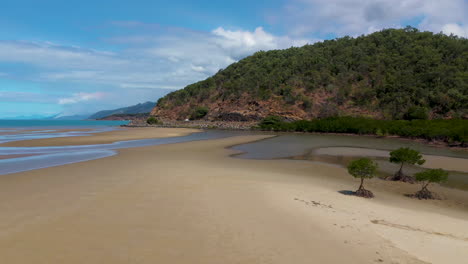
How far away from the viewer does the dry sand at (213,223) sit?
18.5ft

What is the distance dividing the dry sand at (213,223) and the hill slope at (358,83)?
57.4 m

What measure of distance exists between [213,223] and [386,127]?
159 ft

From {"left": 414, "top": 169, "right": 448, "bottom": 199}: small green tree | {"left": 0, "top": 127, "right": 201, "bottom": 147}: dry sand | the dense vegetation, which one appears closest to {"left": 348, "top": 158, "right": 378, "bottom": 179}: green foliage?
{"left": 414, "top": 169, "right": 448, "bottom": 199}: small green tree

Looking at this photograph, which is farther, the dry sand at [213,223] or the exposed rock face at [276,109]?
the exposed rock face at [276,109]

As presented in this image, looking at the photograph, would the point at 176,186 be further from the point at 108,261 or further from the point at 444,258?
the point at 444,258

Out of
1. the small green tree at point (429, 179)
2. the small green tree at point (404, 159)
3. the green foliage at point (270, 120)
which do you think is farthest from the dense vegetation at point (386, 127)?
the small green tree at point (429, 179)

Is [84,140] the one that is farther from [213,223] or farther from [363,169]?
[363,169]

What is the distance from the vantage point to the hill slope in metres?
60.9

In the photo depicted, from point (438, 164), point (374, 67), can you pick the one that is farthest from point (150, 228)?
point (374, 67)

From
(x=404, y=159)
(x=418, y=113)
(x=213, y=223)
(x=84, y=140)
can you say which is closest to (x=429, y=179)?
(x=404, y=159)

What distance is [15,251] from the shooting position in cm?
561

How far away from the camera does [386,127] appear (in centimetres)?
4712

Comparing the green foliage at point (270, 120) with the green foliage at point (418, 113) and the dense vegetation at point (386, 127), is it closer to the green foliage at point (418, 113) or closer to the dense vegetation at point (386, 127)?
the dense vegetation at point (386, 127)

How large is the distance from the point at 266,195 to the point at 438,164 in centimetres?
1763
